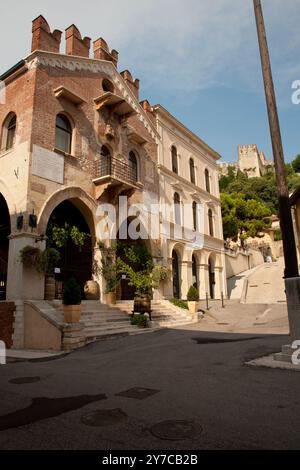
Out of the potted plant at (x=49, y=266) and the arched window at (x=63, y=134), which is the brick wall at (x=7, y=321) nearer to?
the potted plant at (x=49, y=266)

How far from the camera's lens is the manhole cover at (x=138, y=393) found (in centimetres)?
511

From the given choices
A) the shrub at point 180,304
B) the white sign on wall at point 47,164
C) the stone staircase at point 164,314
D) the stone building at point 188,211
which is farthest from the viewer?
the stone building at point 188,211

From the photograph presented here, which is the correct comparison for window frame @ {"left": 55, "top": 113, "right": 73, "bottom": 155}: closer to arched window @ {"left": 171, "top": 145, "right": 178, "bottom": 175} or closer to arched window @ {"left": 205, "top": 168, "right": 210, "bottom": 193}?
arched window @ {"left": 171, "top": 145, "right": 178, "bottom": 175}

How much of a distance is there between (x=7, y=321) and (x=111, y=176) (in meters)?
7.69

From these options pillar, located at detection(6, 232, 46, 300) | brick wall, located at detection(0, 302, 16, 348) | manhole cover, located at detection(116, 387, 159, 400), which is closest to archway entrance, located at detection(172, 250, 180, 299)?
pillar, located at detection(6, 232, 46, 300)

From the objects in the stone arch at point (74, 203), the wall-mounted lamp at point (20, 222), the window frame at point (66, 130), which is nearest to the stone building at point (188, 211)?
the stone arch at point (74, 203)

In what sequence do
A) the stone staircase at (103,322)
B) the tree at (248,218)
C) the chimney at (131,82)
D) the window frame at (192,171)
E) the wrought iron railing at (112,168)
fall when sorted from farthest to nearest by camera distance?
the tree at (248,218) → the window frame at (192,171) → the chimney at (131,82) → the wrought iron railing at (112,168) → the stone staircase at (103,322)

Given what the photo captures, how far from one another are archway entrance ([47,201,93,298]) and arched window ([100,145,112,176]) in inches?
96.7

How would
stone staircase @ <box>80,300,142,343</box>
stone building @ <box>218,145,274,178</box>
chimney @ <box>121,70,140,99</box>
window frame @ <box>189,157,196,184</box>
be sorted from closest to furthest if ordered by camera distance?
stone staircase @ <box>80,300,142,343</box> → chimney @ <box>121,70,140,99</box> → window frame @ <box>189,157,196,184</box> → stone building @ <box>218,145,274,178</box>

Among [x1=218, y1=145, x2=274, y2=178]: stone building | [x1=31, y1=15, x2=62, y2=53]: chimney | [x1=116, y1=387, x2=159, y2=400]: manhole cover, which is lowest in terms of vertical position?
[x1=116, y1=387, x2=159, y2=400]: manhole cover

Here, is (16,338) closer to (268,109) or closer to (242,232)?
(268,109)

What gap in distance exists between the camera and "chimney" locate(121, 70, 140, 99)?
21.0 meters

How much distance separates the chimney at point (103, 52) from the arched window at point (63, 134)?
229 inches

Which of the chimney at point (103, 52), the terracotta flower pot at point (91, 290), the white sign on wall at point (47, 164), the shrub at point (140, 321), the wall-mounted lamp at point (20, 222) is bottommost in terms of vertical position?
the shrub at point (140, 321)
